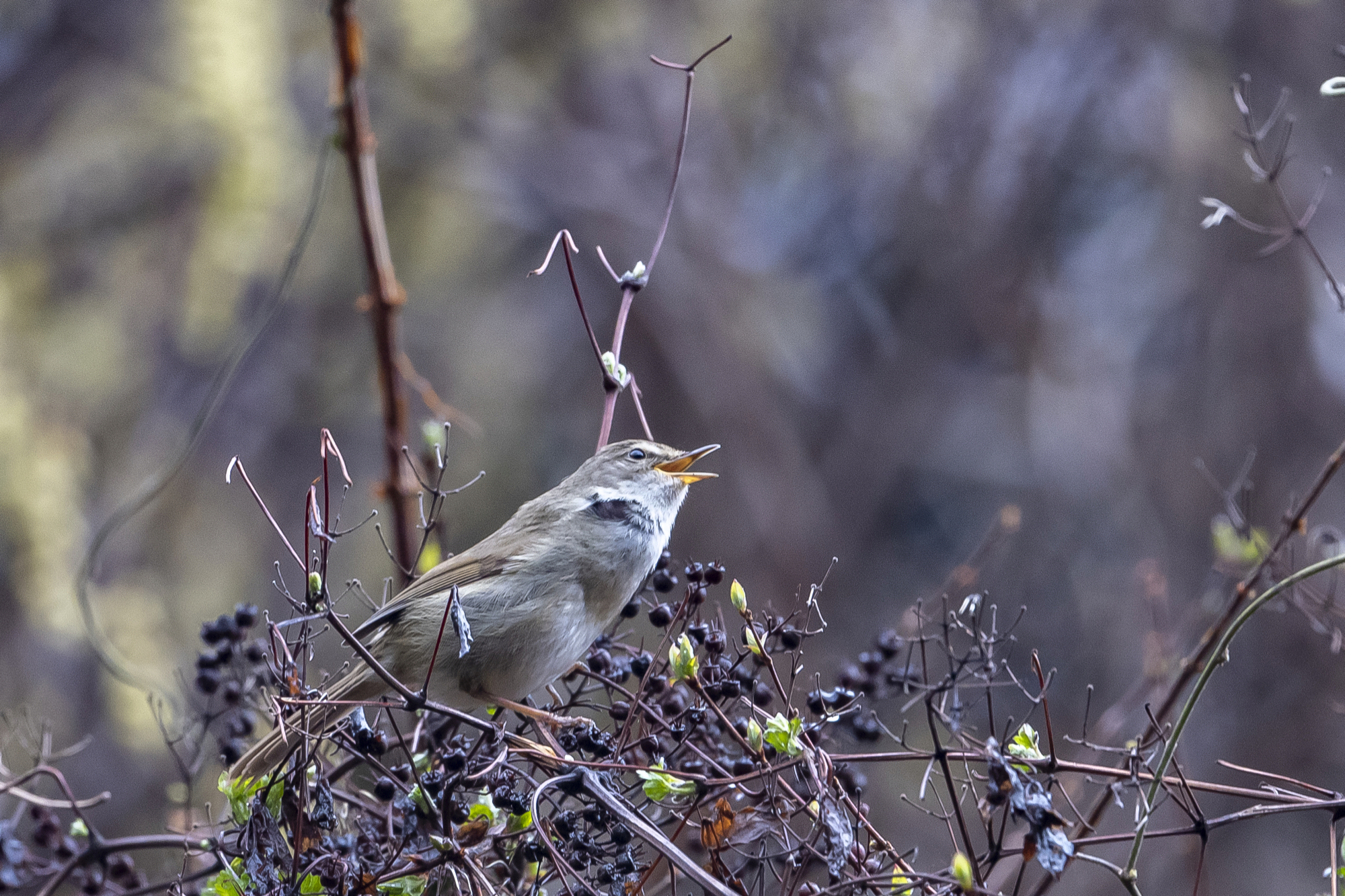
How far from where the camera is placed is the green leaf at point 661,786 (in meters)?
2.20

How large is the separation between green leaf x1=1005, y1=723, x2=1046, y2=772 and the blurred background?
4253 millimetres

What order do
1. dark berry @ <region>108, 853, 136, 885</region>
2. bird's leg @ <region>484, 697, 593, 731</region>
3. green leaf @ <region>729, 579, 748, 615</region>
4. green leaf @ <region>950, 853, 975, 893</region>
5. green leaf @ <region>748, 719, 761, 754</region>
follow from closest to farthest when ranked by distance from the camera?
green leaf @ <region>950, 853, 975, 893</region>, green leaf @ <region>748, 719, 761, 754</region>, green leaf @ <region>729, 579, 748, 615</region>, bird's leg @ <region>484, 697, 593, 731</region>, dark berry @ <region>108, 853, 136, 885</region>

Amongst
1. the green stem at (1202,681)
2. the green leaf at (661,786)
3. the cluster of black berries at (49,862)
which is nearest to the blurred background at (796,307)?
the cluster of black berries at (49,862)

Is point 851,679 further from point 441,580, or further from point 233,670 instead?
point 233,670

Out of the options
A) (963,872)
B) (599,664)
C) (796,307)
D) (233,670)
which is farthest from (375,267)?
(796,307)

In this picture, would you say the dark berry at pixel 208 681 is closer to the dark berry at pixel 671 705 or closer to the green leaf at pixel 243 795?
the green leaf at pixel 243 795

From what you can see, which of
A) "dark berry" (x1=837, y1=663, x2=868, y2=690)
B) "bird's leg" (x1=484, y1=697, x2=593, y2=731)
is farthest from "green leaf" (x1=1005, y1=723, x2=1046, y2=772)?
"bird's leg" (x1=484, y1=697, x2=593, y2=731)

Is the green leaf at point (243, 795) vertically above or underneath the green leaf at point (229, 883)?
above

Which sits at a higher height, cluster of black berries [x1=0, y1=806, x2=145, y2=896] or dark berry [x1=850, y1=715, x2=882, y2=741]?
dark berry [x1=850, y1=715, x2=882, y2=741]

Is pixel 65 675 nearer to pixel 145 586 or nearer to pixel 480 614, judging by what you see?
pixel 145 586

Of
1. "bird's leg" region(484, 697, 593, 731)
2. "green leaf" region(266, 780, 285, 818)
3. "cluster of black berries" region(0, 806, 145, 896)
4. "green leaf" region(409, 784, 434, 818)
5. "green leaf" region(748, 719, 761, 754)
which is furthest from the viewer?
"bird's leg" region(484, 697, 593, 731)

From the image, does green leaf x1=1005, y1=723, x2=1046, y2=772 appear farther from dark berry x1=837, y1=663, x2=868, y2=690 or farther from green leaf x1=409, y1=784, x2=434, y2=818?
green leaf x1=409, y1=784, x2=434, y2=818

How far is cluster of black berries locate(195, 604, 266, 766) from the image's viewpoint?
9.44ft

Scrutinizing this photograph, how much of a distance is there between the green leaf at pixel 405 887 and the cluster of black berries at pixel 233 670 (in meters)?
0.80
